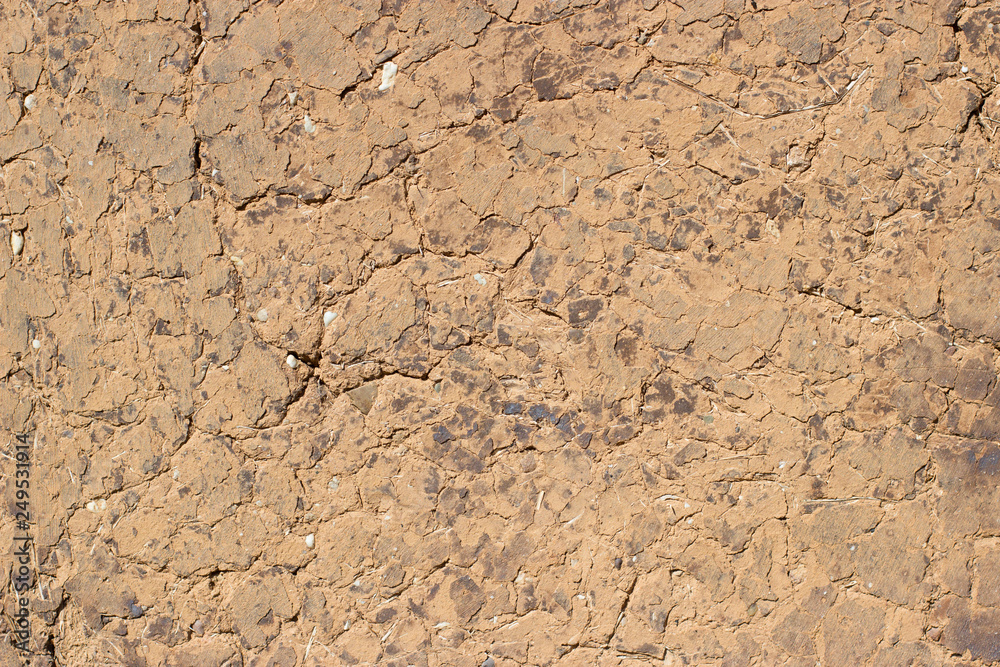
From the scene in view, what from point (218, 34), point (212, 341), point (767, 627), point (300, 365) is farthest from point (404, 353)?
point (767, 627)

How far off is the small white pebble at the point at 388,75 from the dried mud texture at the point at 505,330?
0.8 inches

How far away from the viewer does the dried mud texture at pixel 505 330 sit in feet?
5.02

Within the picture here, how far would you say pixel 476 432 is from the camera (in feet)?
5.16

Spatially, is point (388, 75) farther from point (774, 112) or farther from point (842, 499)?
point (842, 499)

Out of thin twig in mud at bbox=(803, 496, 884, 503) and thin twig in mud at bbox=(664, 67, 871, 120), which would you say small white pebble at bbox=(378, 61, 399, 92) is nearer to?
thin twig in mud at bbox=(664, 67, 871, 120)

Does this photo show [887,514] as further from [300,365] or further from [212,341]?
[212,341]

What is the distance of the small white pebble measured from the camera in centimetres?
159

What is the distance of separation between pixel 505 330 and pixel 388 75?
0.65 metres

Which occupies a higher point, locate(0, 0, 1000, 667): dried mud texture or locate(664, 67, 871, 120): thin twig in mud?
locate(664, 67, 871, 120): thin twig in mud

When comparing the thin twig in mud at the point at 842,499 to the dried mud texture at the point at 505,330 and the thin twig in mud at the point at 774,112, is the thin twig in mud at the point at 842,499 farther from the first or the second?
the thin twig in mud at the point at 774,112

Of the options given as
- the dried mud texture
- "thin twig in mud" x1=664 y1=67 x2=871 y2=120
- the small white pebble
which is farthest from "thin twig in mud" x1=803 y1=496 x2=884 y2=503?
the small white pebble

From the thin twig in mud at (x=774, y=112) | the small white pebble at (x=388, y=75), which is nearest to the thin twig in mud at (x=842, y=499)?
the thin twig in mud at (x=774, y=112)

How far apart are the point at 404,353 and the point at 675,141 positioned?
0.79m

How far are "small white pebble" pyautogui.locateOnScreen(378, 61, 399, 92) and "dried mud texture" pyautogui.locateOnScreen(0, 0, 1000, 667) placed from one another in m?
0.02
